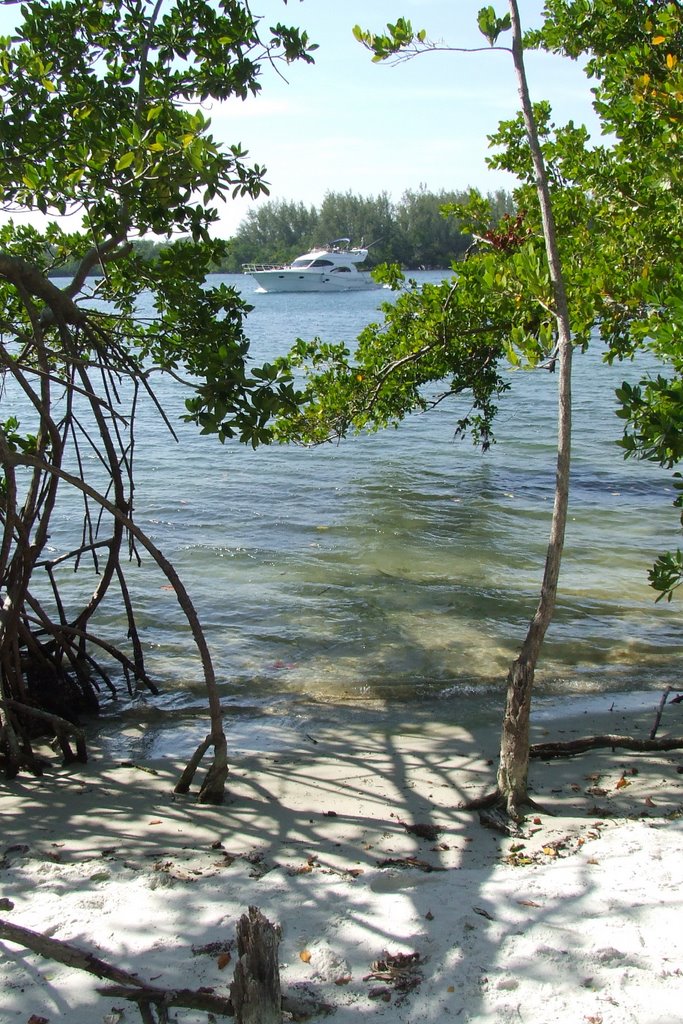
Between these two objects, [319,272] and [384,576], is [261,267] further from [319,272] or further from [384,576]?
[384,576]

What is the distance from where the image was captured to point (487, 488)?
14.2 m

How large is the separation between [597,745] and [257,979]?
3.06 metres

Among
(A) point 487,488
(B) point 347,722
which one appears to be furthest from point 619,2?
(A) point 487,488

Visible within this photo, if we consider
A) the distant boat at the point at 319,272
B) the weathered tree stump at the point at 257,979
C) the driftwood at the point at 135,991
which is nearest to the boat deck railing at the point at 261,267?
the distant boat at the point at 319,272

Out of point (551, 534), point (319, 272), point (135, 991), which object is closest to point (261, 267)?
point (319, 272)

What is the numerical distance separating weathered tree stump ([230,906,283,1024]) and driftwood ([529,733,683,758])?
282 centimetres

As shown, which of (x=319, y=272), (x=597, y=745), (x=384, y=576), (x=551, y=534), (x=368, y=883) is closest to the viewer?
(x=368, y=883)

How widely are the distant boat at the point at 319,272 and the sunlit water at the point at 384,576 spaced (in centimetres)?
7155

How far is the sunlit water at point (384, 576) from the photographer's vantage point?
22.1ft

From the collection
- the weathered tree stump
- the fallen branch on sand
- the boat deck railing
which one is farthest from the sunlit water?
the boat deck railing

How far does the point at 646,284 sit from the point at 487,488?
34.0ft

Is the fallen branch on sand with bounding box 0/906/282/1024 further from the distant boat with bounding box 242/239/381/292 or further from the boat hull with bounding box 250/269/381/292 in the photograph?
the boat hull with bounding box 250/269/381/292

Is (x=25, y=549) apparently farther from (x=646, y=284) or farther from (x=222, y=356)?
(x=646, y=284)

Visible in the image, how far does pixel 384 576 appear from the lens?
983cm
